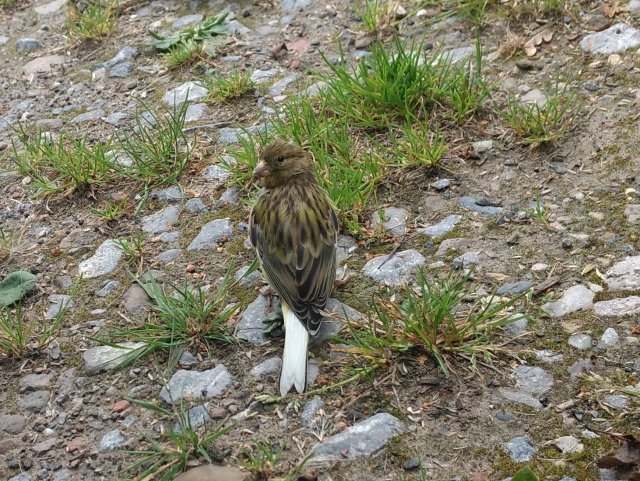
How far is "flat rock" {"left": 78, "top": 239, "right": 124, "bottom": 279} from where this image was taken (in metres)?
5.39

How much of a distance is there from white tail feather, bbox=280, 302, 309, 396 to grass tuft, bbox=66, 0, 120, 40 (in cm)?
451

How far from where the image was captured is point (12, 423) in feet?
14.2

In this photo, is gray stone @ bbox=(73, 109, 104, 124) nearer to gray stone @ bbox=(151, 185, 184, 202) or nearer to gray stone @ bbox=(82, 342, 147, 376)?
gray stone @ bbox=(151, 185, 184, 202)

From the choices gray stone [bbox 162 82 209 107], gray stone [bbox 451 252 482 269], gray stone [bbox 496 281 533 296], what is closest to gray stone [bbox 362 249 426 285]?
gray stone [bbox 451 252 482 269]

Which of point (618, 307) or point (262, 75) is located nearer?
point (618, 307)

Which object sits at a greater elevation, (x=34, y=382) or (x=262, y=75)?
(x=262, y=75)

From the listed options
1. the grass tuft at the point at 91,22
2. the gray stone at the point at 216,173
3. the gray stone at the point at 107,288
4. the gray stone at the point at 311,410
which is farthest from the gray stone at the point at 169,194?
the grass tuft at the point at 91,22

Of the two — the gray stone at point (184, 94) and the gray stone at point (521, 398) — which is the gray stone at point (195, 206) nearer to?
the gray stone at point (184, 94)

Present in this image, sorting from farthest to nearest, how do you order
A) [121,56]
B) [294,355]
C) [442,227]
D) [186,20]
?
[186,20]
[121,56]
[442,227]
[294,355]

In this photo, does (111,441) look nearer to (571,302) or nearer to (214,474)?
(214,474)

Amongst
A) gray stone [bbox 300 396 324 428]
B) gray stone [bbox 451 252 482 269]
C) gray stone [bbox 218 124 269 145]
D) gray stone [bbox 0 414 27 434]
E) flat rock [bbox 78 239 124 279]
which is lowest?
gray stone [bbox 451 252 482 269]

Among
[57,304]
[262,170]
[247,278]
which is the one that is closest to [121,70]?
[262,170]

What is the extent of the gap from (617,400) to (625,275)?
37.0 inches

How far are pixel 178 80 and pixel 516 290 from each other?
3866 mm
